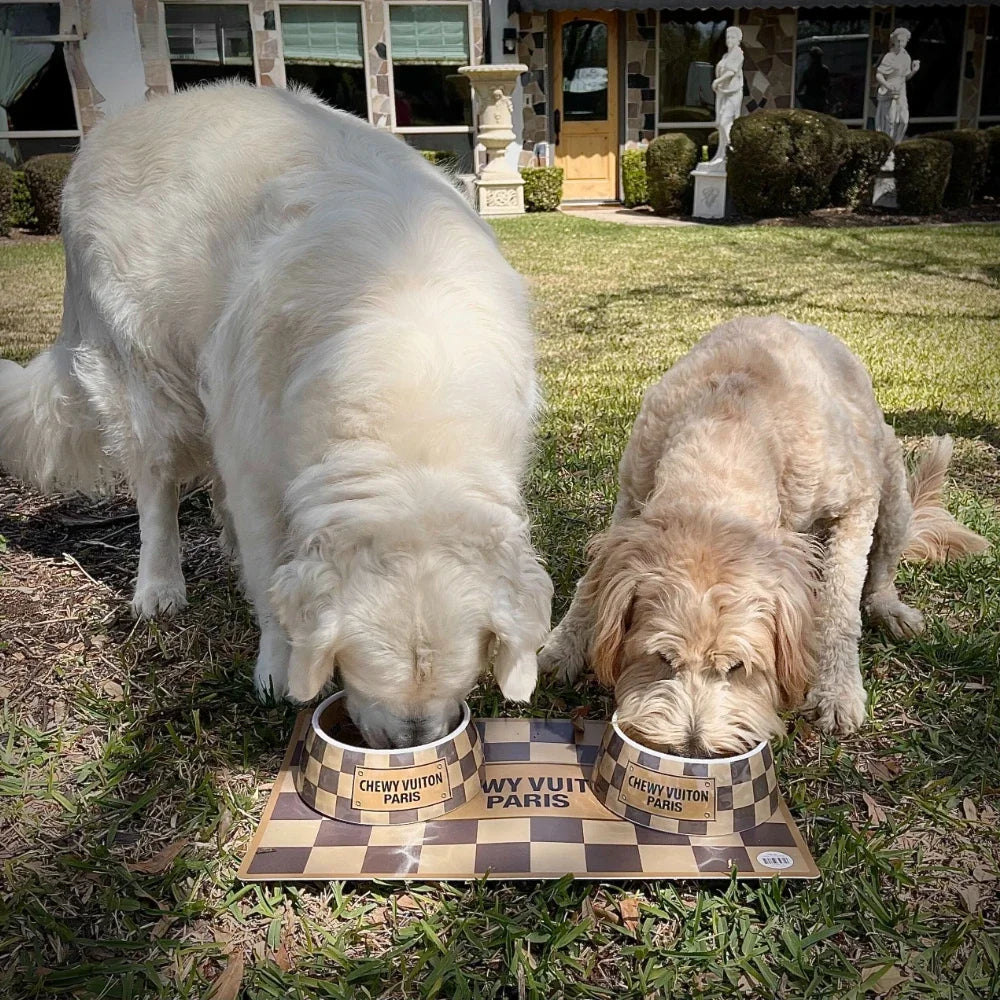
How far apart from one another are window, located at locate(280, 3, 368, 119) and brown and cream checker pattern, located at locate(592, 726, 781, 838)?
67.7ft

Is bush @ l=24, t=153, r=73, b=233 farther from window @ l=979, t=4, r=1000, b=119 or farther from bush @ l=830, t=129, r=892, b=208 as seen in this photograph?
window @ l=979, t=4, r=1000, b=119

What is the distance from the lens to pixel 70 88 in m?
20.2

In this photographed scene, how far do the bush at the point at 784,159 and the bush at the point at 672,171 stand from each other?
4.51 ft

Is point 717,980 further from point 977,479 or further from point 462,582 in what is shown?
point 977,479

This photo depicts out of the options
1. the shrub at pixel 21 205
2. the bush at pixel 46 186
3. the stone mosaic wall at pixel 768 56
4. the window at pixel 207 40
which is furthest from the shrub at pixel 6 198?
the stone mosaic wall at pixel 768 56

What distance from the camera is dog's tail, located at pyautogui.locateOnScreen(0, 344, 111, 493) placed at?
13.1 ft

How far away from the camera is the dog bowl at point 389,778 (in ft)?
7.89

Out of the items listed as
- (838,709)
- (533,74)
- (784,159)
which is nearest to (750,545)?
(838,709)

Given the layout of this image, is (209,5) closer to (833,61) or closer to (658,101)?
(658,101)

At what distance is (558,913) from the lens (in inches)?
91.7

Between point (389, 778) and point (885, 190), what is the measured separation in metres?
18.4

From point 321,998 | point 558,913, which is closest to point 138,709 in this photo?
point 321,998

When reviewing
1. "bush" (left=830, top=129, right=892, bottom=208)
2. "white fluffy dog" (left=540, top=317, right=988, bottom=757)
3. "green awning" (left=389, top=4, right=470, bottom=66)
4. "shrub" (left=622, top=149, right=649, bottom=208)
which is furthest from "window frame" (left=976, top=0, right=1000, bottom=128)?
"white fluffy dog" (left=540, top=317, right=988, bottom=757)

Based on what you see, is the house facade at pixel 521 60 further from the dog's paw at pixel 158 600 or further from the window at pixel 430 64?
the dog's paw at pixel 158 600
